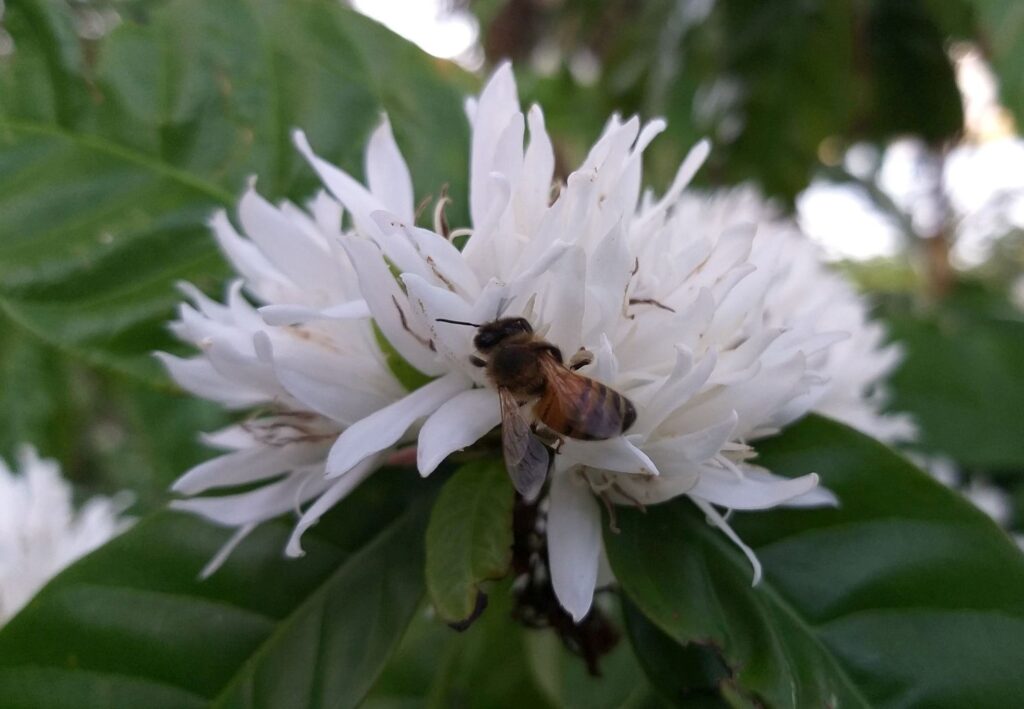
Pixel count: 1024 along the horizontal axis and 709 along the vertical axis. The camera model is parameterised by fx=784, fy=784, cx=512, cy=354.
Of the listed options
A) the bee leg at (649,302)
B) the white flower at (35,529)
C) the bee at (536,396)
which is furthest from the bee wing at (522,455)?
the white flower at (35,529)

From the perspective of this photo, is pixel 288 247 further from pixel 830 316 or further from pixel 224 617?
pixel 830 316

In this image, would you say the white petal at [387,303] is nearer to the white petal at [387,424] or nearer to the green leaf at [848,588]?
the white petal at [387,424]

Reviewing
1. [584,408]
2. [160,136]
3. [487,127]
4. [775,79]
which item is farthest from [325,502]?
[775,79]

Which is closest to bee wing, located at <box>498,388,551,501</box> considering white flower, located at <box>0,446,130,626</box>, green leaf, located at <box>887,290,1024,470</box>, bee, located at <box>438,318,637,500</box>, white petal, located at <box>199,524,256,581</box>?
bee, located at <box>438,318,637,500</box>

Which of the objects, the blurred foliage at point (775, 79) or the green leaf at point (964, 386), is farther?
the blurred foliage at point (775, 79)

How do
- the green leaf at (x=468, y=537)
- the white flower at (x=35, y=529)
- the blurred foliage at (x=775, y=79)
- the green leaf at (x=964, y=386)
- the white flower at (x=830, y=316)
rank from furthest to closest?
the blurred foliage at (x=775, y=79) < the green leaf at (x=964, y=386) < the white flower at (x=35, y=529) < the white flower at (x=830, y=316) < the green leaf at (x=468, y=537)

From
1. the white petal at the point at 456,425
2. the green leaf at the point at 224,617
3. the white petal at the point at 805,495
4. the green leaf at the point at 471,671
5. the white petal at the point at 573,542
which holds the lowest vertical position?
the green leaf at the point at 471,671
